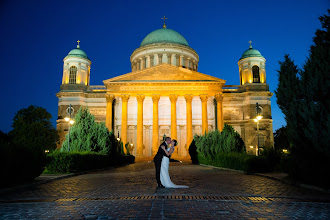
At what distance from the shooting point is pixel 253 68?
5212 cm

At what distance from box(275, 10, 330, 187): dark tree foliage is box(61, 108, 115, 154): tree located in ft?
51.3

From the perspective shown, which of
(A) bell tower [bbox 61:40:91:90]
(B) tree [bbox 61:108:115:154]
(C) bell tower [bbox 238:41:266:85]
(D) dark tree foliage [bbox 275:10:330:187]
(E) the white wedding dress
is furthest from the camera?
(C) bell tower [bbox 238:41:266:85]


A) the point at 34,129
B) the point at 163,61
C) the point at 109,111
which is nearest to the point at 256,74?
the point at 163,61

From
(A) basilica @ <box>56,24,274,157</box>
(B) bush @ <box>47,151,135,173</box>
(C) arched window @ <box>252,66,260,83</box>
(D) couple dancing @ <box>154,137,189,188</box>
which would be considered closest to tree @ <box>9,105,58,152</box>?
(A) basilica @ <box>56,24,274,157</box>

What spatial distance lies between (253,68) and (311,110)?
43.8m

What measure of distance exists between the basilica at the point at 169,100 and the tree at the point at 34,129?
2285 millimetres

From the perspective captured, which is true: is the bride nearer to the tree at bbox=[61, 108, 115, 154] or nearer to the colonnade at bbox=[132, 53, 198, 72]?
the tree at bbox=[61, 108, 115, 154]

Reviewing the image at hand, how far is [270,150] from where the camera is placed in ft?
61.7

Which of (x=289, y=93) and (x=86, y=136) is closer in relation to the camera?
(x=289, y=93)

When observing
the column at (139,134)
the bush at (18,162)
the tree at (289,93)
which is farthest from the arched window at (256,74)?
the bush at (18,162)

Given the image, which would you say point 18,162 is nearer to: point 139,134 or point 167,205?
point 167,205

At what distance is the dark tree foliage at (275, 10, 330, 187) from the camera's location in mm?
10133

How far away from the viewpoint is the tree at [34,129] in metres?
43.6

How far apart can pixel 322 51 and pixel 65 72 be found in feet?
155
